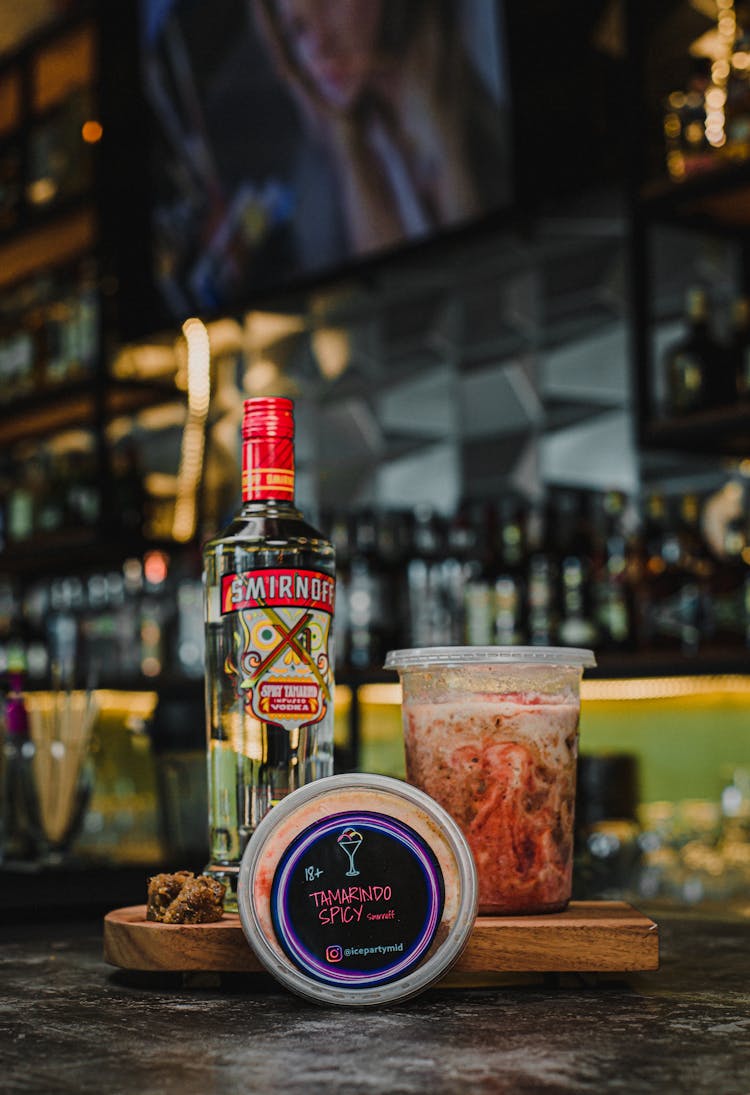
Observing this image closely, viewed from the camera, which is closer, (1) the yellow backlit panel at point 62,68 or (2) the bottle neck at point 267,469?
(2) the bottle neck at point 267,469

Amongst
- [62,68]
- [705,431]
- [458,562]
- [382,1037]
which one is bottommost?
[382,1037]

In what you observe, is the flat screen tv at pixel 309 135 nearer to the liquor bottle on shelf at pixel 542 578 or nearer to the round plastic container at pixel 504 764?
the liquor bottle on shelf at pixel 542 578

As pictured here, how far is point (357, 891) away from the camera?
845 mm

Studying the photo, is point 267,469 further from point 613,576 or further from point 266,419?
point 613,576

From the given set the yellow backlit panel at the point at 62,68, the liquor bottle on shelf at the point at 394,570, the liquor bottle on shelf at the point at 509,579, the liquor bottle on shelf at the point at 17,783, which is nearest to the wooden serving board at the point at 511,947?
the liquor bottle on shelf at the point at 17,783

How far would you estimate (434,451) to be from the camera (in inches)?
138

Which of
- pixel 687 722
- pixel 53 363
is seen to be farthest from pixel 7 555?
pixel 687 722

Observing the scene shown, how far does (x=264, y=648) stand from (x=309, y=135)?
2.78m

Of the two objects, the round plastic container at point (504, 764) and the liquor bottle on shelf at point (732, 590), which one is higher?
the liquor bottle on shelf at point (732, 590)

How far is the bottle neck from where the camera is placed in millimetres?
1020

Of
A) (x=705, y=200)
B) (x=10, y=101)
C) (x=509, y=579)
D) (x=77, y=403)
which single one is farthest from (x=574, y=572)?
(x=10, y=101)

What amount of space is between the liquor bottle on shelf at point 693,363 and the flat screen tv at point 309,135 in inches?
17.9

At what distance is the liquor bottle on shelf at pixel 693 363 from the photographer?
268 centimetres

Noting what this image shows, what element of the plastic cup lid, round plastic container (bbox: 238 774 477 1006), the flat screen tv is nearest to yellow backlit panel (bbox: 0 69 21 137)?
the flat screen tv
